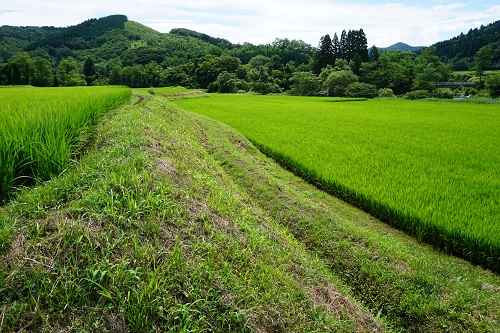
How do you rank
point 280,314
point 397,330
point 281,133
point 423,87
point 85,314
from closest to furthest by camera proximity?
point 85,314 → point 280,314 → point 397,330 → point 281,133 → point 423,87

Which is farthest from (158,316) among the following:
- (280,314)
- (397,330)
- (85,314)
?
(397,330)

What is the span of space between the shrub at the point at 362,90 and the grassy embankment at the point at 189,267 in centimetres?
4407

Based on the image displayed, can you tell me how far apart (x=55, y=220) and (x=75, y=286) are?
2.08 feet

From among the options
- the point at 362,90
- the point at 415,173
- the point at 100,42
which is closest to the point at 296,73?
the point at 362,90

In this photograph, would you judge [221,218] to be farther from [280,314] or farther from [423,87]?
[423,87]

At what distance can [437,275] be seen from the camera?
349cm

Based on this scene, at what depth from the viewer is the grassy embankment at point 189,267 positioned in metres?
1.88

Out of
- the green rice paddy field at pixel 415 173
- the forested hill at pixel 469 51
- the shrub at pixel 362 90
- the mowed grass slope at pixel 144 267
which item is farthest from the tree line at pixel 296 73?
the mowed grass slope at pixel 144 267

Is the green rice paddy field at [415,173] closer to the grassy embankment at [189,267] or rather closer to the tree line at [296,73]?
the grassy embankment at [189,267]

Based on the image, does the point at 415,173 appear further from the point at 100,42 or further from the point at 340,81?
the point at 100,42

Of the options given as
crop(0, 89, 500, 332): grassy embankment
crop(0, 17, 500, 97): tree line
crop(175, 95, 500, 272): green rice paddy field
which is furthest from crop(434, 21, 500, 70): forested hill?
crop(0, 89, 500, 332): grassy embankment

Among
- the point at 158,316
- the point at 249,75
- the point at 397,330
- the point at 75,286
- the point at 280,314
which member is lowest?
the point at 397,330

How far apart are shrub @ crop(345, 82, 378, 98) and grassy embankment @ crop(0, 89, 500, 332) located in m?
44.1

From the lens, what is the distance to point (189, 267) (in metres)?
2.30
